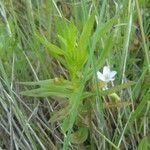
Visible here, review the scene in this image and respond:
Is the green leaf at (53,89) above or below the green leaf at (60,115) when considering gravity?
above

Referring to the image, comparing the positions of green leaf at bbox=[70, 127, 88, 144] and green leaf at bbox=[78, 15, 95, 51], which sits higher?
green leaf at bbox=[78, 15, 95, 51]

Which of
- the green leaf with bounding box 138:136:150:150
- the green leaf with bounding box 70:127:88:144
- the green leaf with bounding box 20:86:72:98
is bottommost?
the green leaf with bounding box 138:136:150:150

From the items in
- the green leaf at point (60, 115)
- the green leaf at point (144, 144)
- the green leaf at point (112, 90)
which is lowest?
the green leaf at point (144, 144)

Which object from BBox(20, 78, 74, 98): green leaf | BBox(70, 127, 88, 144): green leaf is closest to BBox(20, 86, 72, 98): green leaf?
BBox(20, 78, 74, 98): green leaf

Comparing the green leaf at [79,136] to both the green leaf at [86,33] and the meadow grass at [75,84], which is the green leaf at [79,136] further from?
the green leaf at [86,33]

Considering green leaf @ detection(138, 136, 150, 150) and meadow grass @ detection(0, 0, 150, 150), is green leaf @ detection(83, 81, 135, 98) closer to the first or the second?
meadow grass @ detection(0, 0, 150, 150)

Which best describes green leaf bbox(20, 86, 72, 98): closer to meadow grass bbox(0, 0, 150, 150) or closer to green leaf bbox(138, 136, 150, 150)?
meadow grass bbox(0, 0, 150, 150)

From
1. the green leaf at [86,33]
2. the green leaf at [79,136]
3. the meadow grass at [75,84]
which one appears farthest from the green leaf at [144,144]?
the green leaf at [86,33]

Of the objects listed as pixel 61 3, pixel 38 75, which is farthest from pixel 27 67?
pixel 61 3
